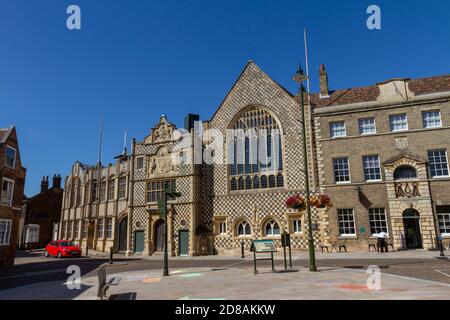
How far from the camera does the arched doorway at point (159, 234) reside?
95.9 ft

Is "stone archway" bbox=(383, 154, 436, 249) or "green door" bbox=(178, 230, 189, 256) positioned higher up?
"stone archway" bbox=(383, 154, 436, 249)

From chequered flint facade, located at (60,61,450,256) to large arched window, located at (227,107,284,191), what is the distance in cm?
10

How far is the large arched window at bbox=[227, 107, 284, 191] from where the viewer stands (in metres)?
27.2

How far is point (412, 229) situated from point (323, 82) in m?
14.4

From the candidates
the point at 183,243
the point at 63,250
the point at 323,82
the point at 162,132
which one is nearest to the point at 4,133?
the point at 63,250

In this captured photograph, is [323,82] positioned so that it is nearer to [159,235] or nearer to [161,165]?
[161,165]

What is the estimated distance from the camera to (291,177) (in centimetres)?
2603

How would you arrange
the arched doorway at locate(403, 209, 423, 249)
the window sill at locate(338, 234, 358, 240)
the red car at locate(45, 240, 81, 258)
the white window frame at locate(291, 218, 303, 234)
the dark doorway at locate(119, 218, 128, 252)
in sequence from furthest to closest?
the dark doorway at locate(119, 218, 128, 252), the red car at locate(45, 240, 81, 258), the white window frame at locate(291, 218, 303, 234), the window sill at locate(338, 234, 358, 240), the arched doorway at locate(403, 209, 423, 249)

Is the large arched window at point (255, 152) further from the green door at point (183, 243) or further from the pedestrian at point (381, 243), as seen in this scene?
the pedestrian at point (381, 243)

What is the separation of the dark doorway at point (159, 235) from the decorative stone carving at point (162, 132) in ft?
26.1

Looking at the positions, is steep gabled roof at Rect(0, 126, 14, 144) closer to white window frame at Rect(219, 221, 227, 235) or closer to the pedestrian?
white window frame at Rect(219, 221, 227, 235)

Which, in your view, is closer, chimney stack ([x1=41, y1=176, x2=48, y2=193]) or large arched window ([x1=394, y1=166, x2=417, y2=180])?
large arched window ([x1=394, y1=166, x2=417, y2=180])

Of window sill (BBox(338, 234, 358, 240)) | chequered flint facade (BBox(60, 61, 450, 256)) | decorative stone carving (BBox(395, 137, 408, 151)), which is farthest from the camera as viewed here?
decorative stone carving (BBox(395, 137, 408, 151))

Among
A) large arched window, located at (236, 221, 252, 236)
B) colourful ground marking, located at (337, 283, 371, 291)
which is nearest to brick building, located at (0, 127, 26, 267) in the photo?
large arched window, located at (236, 221, 252, 236)
